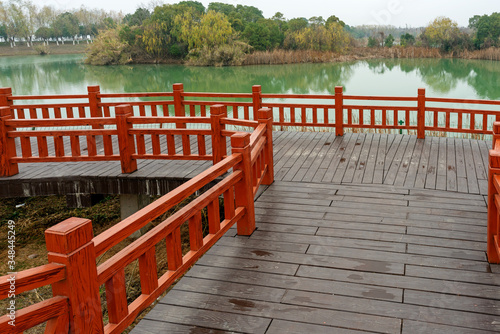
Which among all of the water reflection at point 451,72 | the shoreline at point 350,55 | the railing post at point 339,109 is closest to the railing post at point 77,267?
the railing post at point 339,109

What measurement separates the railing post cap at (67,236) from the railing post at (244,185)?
182 centimetres

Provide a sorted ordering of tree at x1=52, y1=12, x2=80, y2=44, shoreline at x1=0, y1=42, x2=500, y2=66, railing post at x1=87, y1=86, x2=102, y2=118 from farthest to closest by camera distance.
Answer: tree at x1=52, y1=12, x2=80, y2=44
shoreline at x1=0, y1=42, x2=500, y2=66
railing post at x1=87, y1=86, x2=102, y2=118

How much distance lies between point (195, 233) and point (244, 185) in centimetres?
83

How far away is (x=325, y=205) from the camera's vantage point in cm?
444

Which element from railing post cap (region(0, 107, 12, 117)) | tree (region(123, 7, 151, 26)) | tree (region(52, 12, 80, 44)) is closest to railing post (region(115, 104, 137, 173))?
railing post cap (region(0, 107, 12, 117))

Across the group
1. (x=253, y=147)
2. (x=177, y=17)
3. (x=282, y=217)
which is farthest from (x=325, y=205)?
(x=177, y=17)

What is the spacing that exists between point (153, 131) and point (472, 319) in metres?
3.63

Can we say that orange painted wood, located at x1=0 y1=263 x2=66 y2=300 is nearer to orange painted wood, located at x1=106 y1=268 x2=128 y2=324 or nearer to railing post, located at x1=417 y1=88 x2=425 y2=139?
orange painted wood, located at x1=106 y1=268 x2=128 y2=324

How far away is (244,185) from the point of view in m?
3.70

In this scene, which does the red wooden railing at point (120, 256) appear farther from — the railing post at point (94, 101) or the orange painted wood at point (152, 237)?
the railing post at point (94, 101)

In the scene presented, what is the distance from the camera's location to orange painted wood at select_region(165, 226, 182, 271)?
2686 mm

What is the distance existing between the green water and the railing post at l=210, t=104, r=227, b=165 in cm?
1392

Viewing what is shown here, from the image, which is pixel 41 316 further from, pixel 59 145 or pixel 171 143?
pixel 59 145

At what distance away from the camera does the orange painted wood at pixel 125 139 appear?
5285 mm
